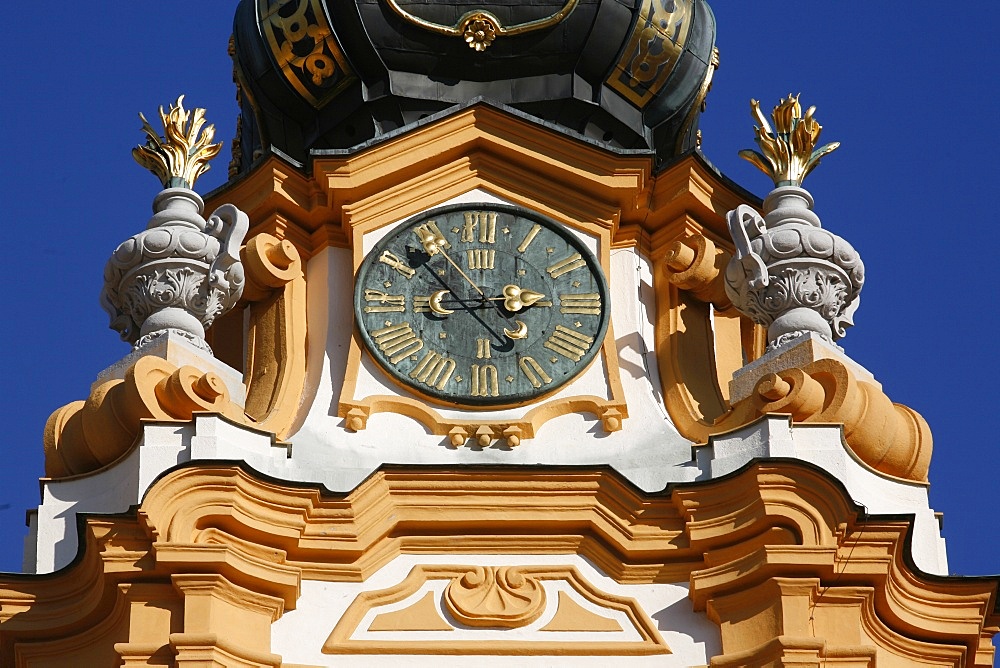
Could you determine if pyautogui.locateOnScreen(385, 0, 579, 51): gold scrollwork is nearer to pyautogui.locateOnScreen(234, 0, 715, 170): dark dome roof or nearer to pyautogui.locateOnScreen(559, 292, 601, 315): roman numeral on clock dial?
pyautogui.locateOnScreen(234, 0, 715, 170): dark dome roof

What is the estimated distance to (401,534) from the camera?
20828mm

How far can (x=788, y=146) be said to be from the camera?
74.1ft

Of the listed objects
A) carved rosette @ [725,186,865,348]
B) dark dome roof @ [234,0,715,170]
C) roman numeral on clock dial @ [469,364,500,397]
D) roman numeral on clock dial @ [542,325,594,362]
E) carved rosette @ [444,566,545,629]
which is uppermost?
dark dome roof @ [234,0,715,170]

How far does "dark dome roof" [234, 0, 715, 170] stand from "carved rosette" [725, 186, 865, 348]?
5.09ft

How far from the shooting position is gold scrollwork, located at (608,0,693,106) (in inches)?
921

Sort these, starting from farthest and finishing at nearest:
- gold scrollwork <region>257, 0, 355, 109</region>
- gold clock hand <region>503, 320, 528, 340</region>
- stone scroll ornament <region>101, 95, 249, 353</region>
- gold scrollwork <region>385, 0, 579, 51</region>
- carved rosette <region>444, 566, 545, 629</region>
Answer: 1. gold scrollwork <region>257, 0, 355, 109</region>
2. gold scrollwork <region>385, 0, 579, 51</region>
3. gold clock hand <region>503, 320, 528, 340</region>
4. stone scroll ornament <region>101, 95, 249, 353</region>
5. carved rosette <region>444, 566, 545, 629</region>

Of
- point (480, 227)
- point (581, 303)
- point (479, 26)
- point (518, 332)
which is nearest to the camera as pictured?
point (518, 332)

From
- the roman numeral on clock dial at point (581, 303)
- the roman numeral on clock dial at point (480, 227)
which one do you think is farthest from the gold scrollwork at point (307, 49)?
the roman numeral on clock dial at point (581, 303)

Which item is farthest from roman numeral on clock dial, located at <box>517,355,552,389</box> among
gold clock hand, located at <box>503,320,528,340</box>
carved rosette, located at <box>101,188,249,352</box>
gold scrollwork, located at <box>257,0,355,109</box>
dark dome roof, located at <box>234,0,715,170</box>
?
gold scrollwork, located at <box>257,0,355,109</box>

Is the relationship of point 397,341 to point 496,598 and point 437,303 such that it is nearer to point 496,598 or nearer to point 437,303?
point 437,303

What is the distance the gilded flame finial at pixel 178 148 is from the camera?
22.4 meters

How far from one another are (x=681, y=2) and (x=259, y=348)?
3454mm

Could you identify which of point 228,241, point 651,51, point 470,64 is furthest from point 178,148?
point 651,51

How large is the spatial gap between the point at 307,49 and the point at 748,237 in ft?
10.3
